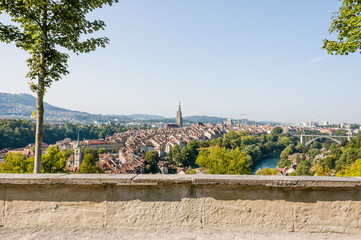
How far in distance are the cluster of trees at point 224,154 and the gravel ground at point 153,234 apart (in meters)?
14.4

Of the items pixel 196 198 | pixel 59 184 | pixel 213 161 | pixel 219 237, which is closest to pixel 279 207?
pixel 219 237

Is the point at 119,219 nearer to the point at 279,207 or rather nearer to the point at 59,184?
the point at 59,184

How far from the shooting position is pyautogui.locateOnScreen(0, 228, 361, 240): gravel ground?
2.37 m

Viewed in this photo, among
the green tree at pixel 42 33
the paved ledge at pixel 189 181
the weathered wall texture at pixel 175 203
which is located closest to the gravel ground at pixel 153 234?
the weathered wall texture at pixel 175 203

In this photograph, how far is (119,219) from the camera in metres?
2.55

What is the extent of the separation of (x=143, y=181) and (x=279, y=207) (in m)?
1.44

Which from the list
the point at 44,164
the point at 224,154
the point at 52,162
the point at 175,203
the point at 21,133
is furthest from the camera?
the point at 21,133

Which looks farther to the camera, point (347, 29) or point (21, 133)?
point (21, 133)

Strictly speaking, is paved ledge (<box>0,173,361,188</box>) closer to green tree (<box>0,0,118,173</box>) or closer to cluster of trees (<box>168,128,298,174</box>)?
green tree (<box>0,0,118,173</box>)

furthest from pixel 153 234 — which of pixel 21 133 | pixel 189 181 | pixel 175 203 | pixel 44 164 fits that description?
pixel 21 133

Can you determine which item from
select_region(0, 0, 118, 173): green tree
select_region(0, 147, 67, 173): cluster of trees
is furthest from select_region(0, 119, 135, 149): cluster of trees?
select_region(0, 0, 118, 173): green tree

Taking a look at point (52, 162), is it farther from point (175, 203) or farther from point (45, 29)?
point (175, 203)

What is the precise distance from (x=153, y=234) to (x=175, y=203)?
0.37 metres

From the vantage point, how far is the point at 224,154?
18.0m
